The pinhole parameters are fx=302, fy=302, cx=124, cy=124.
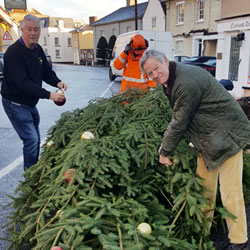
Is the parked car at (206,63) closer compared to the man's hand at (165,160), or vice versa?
the man's hand at (165,160)

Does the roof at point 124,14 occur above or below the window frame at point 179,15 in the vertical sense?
above

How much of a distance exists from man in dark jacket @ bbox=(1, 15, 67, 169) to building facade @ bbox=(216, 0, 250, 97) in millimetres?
9937

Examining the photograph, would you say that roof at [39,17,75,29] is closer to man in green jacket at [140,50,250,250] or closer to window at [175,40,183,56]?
window at [175,40,183,56]

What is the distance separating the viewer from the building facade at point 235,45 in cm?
1198

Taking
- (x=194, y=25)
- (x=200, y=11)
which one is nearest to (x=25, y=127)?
(x=194, y=25)

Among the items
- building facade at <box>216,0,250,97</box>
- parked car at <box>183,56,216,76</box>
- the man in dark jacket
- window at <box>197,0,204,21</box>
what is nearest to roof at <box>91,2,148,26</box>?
window at <box>197,0,204,21</box>

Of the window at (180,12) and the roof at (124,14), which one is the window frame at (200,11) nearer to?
the window at (180,12)

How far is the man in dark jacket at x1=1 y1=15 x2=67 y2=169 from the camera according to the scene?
12.3ft

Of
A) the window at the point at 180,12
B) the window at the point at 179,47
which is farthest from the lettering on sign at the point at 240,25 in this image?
the window at the point at 179,47

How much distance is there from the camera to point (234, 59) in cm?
1309

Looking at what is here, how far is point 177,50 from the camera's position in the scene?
31562 mm

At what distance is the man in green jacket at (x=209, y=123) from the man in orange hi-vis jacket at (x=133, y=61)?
→ 2.71 meters

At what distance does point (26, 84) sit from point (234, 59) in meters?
11.3

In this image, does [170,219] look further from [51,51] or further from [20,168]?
[51,51]
